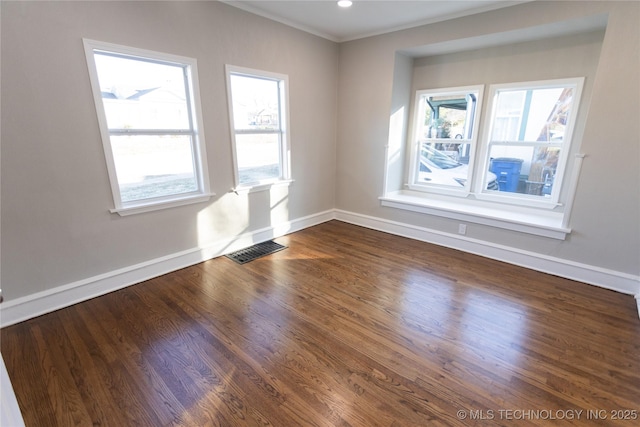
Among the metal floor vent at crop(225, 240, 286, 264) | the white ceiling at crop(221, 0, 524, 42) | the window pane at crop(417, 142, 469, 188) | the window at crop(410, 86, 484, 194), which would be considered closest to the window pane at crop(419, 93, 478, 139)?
the window at crop(410, 86, 484, 194)

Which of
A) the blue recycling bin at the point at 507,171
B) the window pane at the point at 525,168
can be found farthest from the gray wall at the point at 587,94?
the blue recycling bin at the point at 507,171

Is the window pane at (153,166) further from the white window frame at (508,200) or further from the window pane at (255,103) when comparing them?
the white window frame at (508,200)

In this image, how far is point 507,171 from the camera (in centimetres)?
365

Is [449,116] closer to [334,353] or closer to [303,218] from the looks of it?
[303,218]

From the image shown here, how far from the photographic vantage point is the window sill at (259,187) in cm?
347

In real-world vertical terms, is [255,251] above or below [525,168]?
below

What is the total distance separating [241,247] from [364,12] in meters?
3.01

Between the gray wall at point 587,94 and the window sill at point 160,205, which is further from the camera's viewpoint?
the window sill at point 160,205

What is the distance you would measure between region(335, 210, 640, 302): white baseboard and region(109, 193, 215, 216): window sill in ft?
8.00

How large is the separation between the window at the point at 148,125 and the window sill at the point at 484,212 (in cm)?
259

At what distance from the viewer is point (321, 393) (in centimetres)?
167

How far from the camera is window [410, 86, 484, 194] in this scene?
12.5ft

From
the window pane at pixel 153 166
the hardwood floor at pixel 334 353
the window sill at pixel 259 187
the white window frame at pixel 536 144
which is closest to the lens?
the hardwood floor at pixel 334 353

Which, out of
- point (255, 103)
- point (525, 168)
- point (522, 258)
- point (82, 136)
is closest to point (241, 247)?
point (255, 103)
